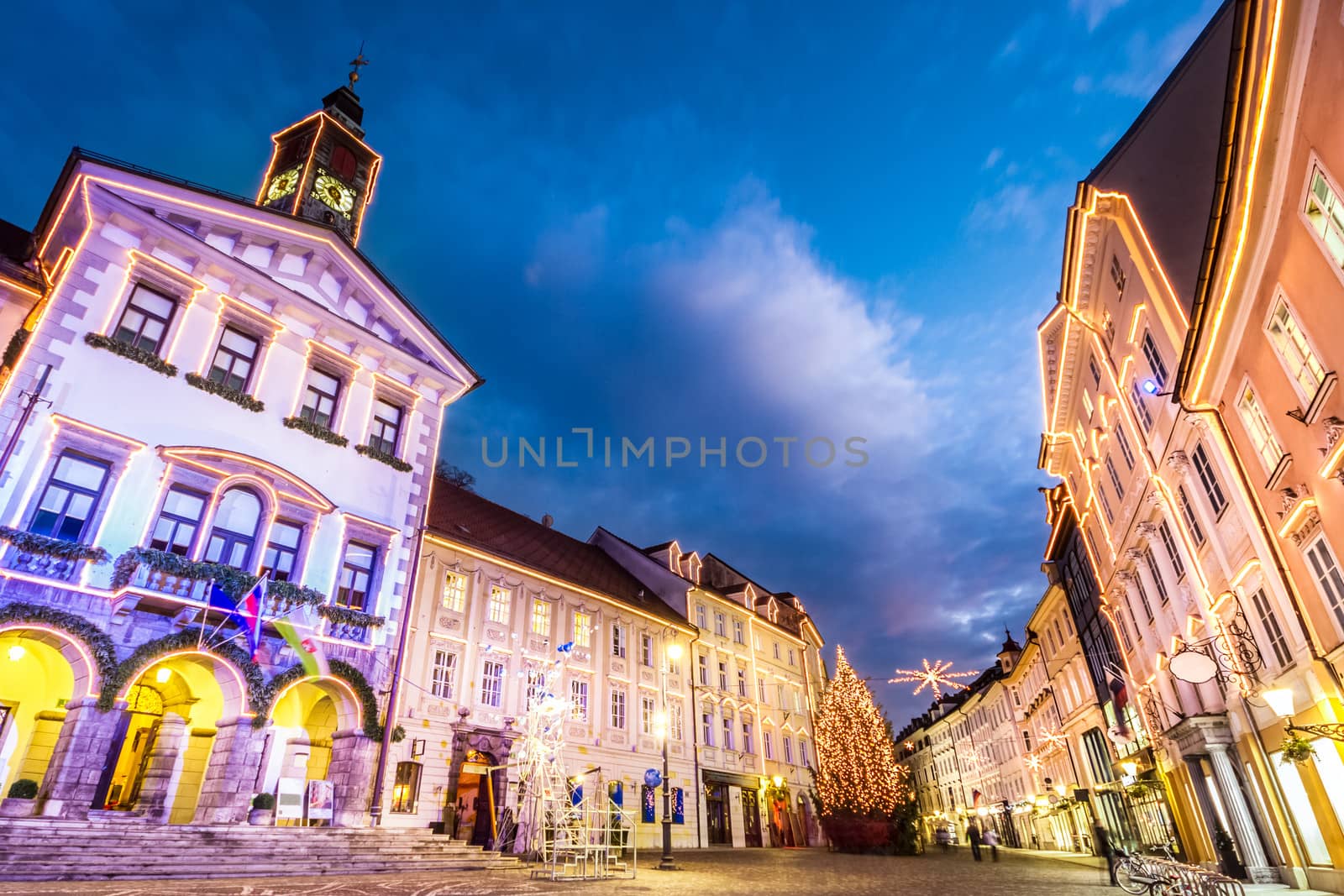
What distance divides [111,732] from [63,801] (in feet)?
4.34

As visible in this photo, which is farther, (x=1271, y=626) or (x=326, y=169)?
(x=326, y=169)

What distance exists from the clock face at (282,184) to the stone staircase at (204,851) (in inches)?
764

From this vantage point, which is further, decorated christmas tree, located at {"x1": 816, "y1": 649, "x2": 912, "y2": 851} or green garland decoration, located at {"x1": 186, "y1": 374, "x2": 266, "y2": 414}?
decorated christmas tree, located at {"x1": 816, "y1": 649, "x2": 912, "y2": 851}

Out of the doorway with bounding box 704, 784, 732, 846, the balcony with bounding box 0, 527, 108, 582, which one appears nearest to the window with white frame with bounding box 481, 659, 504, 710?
the balcony with bounding box 0, 527, 108, 582

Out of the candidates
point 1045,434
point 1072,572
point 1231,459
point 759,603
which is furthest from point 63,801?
point 759,603

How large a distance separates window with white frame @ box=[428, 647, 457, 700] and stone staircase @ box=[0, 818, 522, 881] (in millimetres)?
6979

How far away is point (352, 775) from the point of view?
1762 centimetres

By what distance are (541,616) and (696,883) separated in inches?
593

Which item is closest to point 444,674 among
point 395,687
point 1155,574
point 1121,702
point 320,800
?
point 395,687

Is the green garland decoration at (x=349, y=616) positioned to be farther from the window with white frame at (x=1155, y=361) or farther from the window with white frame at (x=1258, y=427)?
the window with white frame at (x=1155, y=361)

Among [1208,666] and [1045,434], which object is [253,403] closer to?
[1208,666]

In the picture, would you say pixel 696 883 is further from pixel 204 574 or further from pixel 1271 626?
pixel 1271 626

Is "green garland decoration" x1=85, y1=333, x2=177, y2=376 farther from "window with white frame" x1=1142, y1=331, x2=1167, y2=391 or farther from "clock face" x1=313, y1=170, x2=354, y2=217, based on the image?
"window with white frame" x1=1142, y1=331, x2=1167, y2=391

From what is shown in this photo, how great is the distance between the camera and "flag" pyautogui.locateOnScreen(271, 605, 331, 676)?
1692 centimetres
